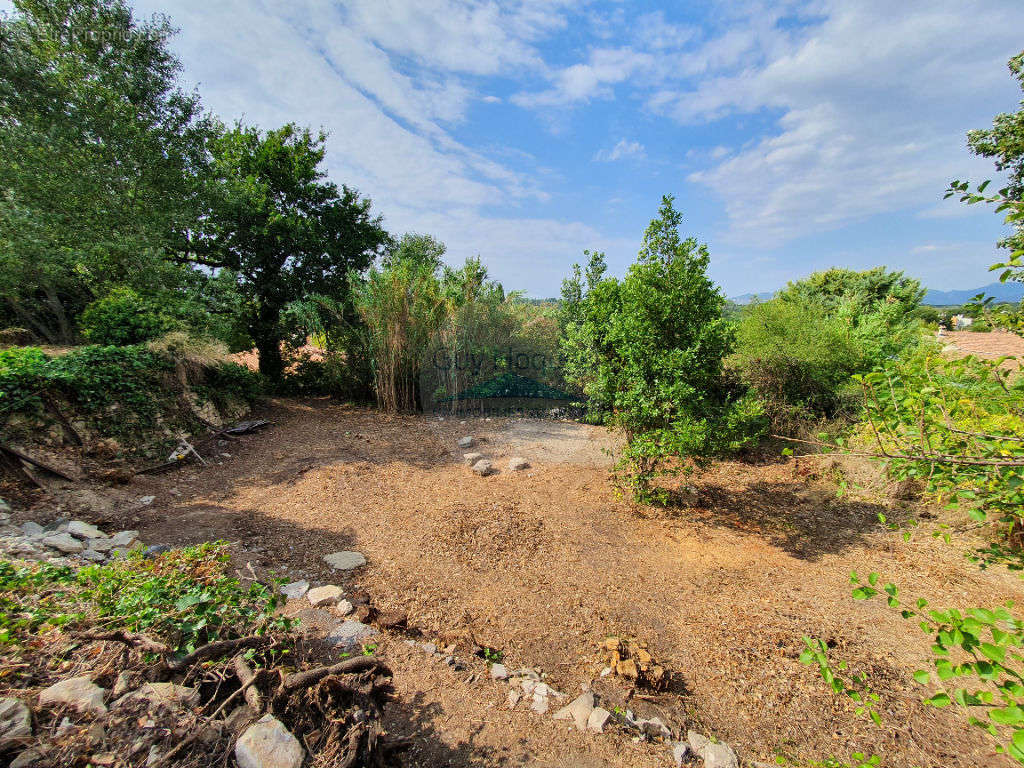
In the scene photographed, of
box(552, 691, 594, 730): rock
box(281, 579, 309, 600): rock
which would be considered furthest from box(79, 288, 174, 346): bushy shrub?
box(552, 691, 594, 730): rock

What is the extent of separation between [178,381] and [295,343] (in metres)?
3.06

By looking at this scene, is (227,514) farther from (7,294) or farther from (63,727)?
(7,294)

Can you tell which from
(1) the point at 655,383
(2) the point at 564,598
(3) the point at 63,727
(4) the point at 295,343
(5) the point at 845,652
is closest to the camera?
(3) the point at 63,727

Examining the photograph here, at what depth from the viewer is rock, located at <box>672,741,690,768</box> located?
2.03 m

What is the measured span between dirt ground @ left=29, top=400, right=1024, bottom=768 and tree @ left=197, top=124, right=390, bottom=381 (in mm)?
4173

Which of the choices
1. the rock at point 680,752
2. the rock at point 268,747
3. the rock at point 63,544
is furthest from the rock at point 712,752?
the rock at point 63,544

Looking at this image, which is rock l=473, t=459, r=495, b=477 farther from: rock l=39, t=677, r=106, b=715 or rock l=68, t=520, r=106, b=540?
rock l=39, t=677, r=106, b=715

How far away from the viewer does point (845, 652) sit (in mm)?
2795

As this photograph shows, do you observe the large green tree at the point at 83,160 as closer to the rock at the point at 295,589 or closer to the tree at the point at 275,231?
the tree at the point at 275,231

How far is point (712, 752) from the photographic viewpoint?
82.3 inches

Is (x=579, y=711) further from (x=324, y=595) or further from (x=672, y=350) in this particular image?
(x=672, y=350)

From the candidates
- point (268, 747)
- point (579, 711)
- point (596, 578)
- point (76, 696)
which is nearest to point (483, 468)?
point (596, 578)

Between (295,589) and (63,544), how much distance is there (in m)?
1.84

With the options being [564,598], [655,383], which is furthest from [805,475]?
[564,598]
